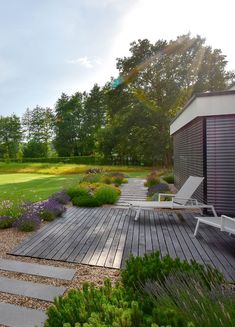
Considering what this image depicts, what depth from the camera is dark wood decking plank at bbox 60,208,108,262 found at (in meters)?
4.27

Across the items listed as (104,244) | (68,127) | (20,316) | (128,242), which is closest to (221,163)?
(128,242)

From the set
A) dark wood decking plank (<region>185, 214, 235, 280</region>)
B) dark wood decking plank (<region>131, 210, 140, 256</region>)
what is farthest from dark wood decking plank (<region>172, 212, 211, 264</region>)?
dark wood decking plank (<region>131, 210, 140, 256</region>)

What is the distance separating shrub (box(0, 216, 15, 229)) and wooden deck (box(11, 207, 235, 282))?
0.84 m

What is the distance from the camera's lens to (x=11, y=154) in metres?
43.3

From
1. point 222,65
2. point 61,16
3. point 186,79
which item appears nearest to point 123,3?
point 61,16

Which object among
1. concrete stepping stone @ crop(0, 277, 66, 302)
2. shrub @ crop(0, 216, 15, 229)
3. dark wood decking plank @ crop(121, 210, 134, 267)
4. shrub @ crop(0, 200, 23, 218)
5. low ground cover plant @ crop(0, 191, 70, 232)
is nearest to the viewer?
concrete stepping stone @ crop(0, 277, 66, 302)

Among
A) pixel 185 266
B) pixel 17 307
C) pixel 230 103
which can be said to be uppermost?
pixel 230 103

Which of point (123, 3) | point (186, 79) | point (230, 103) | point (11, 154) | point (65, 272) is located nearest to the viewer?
point (65, 272)

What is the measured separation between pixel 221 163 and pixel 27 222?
15.9 feet

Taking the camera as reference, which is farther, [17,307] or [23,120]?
[23,120]

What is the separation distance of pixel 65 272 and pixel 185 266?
1851 millimetres

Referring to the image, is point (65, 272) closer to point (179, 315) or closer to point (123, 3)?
point (179, 315)

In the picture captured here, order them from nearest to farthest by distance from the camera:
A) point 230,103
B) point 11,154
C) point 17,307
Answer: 1. point 17,307
2. point 230,103
3. point 11,154

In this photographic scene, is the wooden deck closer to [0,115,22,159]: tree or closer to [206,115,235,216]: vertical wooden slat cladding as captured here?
[206,115,235,216]: vertical wooden slat cladding
